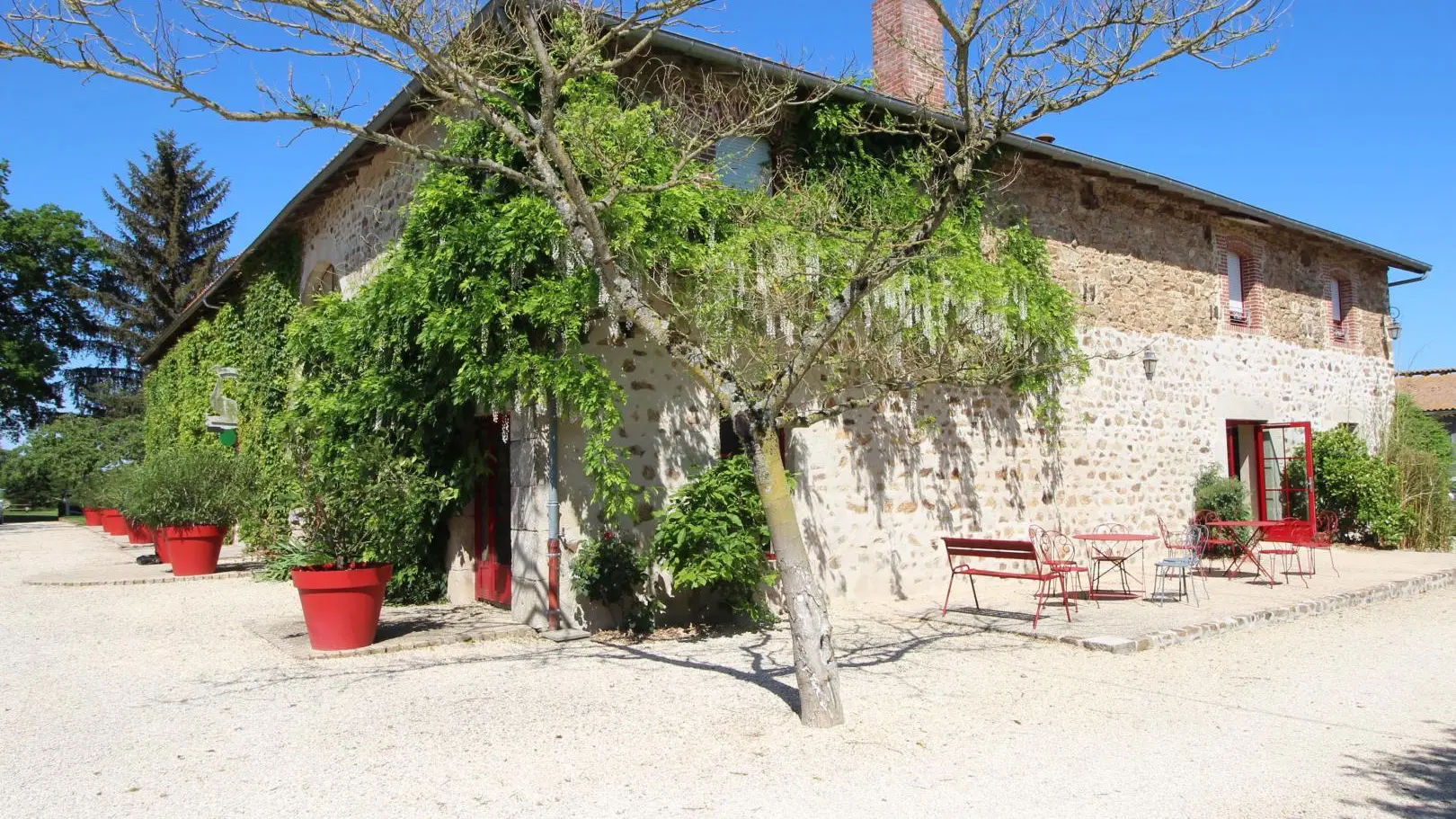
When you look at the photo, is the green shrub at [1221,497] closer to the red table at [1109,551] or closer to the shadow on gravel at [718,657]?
the red table at [1109,551]

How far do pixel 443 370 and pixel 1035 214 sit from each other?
6.48 meters

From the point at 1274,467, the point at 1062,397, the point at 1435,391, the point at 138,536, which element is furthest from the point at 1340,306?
the point at 138,536

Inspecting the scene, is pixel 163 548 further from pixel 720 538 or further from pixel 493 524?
pixel 720 538

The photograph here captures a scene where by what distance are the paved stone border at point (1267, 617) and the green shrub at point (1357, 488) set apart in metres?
2.84

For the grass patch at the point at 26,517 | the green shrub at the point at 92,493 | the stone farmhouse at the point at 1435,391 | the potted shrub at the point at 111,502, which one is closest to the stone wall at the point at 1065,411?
the potted shrub at the point at 111,502

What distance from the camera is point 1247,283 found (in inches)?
532

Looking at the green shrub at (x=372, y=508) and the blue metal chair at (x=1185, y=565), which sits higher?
the green shrub at (x=372, y=508)

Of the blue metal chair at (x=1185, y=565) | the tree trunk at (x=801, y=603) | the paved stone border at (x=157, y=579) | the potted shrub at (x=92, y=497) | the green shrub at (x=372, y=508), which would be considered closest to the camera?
the tree trunk at (x=801, y=603)

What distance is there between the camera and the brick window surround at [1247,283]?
43.2 ft

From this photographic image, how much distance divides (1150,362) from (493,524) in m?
7.77

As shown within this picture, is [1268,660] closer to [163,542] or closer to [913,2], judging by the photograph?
[913,2]

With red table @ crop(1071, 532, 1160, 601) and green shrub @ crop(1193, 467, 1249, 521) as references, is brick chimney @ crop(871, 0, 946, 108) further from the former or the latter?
green shrub @ crop(1193, 467, 1249, 521)

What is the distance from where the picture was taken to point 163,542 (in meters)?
12.5

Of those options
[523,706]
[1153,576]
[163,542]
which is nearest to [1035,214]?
[1153,576]
